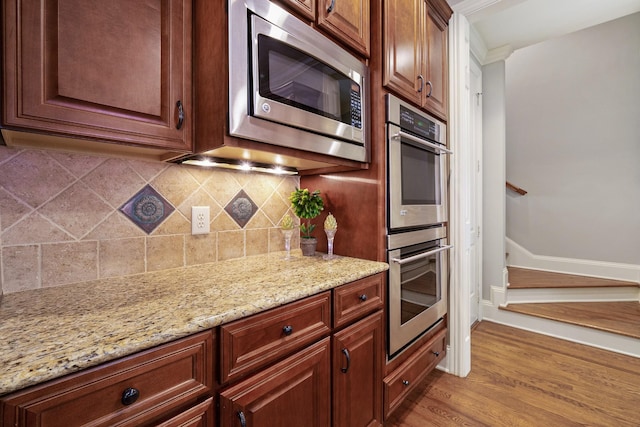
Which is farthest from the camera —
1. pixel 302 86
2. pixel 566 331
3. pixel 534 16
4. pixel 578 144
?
pixel 578 144

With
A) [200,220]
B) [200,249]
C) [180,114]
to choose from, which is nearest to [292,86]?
[180,114]

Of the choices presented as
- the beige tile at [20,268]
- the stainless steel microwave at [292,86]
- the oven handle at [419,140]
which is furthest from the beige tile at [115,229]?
the oven handle at [419,140]

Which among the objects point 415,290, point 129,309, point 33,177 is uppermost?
point 33,177

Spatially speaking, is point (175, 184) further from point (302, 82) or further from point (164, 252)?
point (302, 82)

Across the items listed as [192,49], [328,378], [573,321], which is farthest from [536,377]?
[192,49]

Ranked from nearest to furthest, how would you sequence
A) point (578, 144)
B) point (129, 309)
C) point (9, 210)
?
point (129, 309) < point (9, 210) < point (578, 144)

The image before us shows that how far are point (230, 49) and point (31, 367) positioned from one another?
889 mm

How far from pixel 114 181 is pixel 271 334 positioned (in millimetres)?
826

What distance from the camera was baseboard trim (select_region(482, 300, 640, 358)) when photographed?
2117 millimetres

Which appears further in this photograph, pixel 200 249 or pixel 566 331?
pixel 566 331

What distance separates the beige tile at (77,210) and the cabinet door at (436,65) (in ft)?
5.55

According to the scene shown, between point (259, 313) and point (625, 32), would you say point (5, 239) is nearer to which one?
point (259, 313)

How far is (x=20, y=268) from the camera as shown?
2.83 ft

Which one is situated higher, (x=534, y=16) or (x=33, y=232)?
(x=534, y=16)
